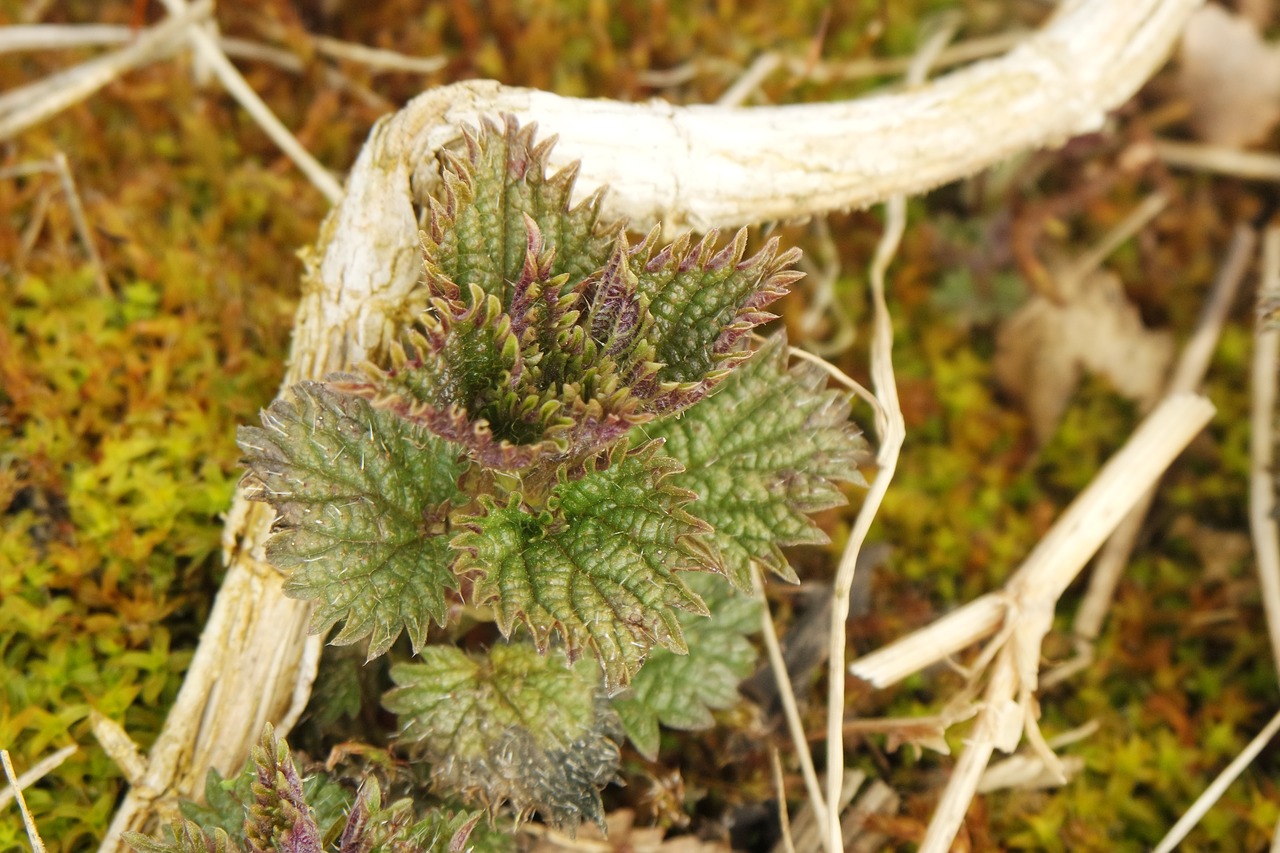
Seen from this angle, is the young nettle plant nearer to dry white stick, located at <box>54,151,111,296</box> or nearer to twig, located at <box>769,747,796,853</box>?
twig, located at <box>769,747,796,853</box>

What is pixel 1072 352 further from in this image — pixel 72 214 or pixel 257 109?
pixel 72 214

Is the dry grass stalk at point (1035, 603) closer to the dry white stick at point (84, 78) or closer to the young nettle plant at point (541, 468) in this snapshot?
the young nettle plant at point (541, 468)

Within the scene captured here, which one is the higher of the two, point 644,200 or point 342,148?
point 342,148

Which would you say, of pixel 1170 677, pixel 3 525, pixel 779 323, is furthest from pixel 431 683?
pixel 1170 677

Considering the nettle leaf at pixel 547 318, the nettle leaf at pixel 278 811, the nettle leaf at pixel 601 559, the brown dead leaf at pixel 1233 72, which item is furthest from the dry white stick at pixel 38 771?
the brown dead leaf at pixel 1233 72

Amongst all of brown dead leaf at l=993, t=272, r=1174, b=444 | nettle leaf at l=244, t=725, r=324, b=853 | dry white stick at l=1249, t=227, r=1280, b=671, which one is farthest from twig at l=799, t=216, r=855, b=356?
nettle leaf at l=244, t=725, r=324, b=853

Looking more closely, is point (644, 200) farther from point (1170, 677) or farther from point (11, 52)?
point (11, 52)
